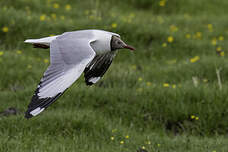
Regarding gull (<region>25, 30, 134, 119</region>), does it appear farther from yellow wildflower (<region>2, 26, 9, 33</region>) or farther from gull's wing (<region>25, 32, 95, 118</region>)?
yellow wildflower (<region>2, 26, 9, 33</region>)

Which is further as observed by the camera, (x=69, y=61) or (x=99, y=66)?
(x=99, y=66)

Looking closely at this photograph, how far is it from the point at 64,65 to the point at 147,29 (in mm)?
4133

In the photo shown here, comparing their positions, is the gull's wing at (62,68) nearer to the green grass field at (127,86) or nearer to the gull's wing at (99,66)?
the gull's wing at (99,66)

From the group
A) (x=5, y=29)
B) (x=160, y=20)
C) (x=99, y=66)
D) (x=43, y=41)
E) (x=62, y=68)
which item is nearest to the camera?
(x=62, y=68)

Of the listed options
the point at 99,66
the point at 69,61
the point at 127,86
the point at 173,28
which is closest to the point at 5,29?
the point at 127,86

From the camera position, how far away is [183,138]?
5141 mm

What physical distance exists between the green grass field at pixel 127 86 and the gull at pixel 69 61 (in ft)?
2.11

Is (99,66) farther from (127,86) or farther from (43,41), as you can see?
(127,86)

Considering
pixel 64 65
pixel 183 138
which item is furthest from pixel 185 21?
pixel 64 65

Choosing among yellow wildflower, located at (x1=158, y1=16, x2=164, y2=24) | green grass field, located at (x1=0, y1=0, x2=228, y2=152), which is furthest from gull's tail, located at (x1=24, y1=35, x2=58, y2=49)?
yellow wildflower, located at (x1=158, y1=16, x2=164, y2=24)

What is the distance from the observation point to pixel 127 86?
6.26 m

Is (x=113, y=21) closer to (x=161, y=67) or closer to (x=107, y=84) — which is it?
(x=161, y=67)

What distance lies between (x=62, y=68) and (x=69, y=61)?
0.12m

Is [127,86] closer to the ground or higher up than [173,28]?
higher up
